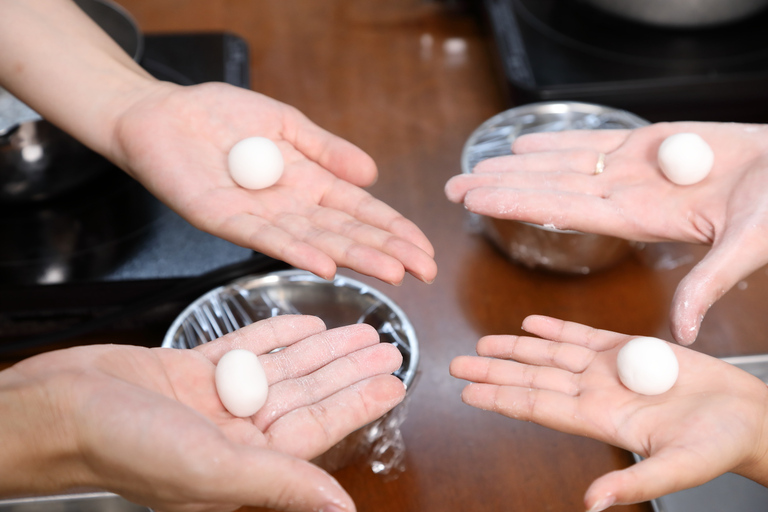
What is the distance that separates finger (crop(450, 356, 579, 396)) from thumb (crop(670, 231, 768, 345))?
0.16 m

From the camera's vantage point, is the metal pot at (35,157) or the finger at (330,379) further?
the metal pot at (35,157)

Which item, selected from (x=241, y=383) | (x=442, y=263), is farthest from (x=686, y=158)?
(x=241, y=383)

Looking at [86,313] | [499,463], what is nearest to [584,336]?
[499,463]

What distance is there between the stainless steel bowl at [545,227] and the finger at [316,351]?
0.39 metres

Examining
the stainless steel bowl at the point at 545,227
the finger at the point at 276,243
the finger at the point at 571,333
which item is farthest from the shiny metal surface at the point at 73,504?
the stainless steel bowl at the point at 545,227

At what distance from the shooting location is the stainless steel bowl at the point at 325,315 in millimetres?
980

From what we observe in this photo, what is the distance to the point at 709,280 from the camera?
0.90m

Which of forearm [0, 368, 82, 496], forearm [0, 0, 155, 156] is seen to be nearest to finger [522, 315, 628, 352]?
forearm [0, 368, 82, 496]

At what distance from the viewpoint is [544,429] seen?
3.53 ft

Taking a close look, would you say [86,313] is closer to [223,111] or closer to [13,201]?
[13,201]

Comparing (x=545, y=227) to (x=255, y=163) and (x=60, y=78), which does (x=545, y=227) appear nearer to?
(x=255, y=163)

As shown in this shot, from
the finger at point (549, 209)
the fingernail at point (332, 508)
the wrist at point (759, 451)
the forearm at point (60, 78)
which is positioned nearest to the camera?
the fingernail at point (332, 508)

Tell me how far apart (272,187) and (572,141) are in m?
0.59

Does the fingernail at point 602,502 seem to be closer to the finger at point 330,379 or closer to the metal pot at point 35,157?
the finger at point 330,379
